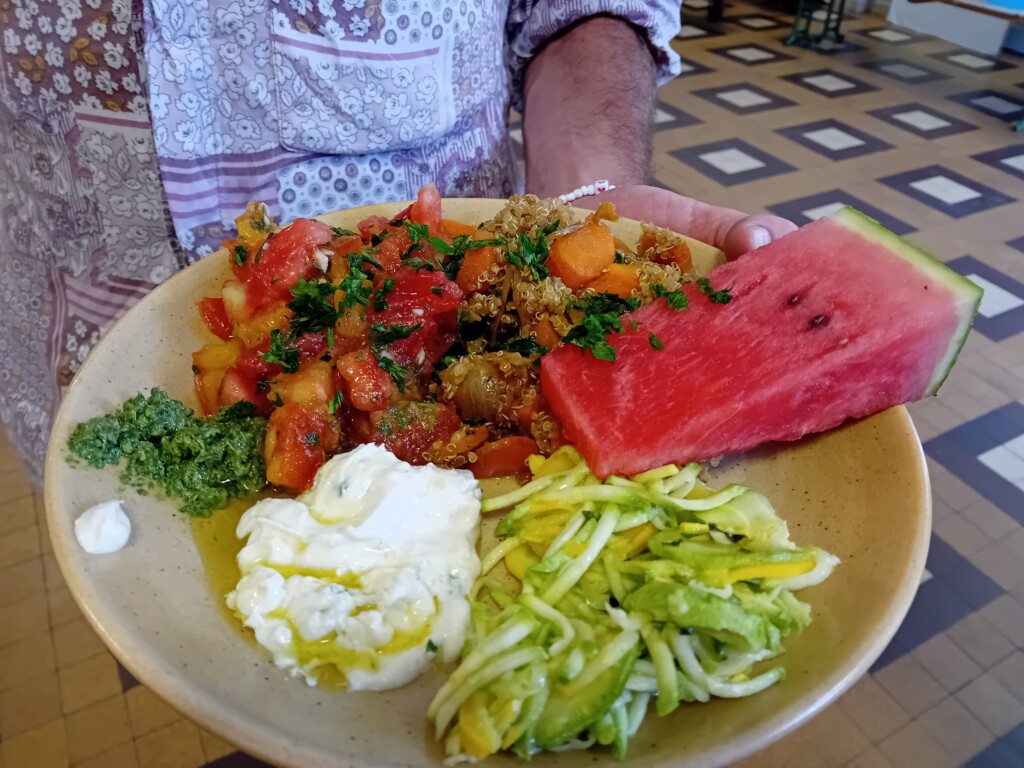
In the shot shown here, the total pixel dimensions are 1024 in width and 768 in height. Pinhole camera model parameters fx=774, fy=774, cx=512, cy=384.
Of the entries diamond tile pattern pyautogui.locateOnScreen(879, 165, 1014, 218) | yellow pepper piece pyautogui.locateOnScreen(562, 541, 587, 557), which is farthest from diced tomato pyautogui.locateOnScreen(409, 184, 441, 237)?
diamond tile pattern pyautogui.locateOnScreen(879, 165, 1014, 218)

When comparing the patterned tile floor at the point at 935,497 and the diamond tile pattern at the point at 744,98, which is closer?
the patterned tile floor at the point at 935,497

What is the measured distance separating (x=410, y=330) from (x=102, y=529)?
0.63 metres

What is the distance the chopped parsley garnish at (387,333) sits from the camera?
1.50 meters

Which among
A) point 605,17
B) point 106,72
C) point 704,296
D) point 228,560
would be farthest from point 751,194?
point 228,560

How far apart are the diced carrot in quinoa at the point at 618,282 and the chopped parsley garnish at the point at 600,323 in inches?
0.5

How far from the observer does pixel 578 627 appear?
1.15 meters

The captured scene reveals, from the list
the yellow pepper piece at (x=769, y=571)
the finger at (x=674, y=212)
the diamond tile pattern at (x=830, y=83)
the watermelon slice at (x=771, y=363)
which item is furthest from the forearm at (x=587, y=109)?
the diamond tile pattern at (x=830, y=83)

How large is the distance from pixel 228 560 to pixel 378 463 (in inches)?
11.8

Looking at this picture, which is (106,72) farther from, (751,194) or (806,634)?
(751,194)

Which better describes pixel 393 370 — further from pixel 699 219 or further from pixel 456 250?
pixel 699 219

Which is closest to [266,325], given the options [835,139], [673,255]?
[673,255]

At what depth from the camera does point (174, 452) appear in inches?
54.5

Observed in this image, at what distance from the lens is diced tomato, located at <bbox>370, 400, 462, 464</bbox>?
148 cm

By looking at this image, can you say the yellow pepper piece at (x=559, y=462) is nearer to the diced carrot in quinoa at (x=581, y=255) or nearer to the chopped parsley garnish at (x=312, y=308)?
the diced carrot in quinoa at (x=581, y=255)
